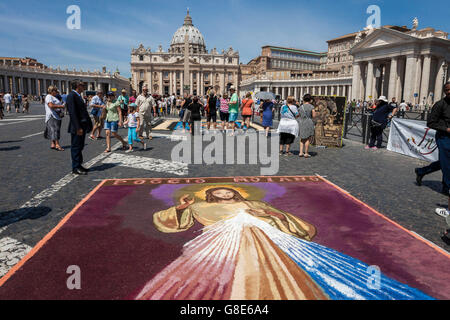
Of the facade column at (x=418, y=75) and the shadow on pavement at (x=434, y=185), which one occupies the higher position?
the facade column at (x=418, y=75)

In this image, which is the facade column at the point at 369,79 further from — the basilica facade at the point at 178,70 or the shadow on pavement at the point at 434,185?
the basilica facade at the point at 178,70

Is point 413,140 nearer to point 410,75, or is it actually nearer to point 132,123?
point 132,123

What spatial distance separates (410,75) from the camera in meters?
44.3

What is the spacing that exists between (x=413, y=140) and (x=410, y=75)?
4246 centimetres

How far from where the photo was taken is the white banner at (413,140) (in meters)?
8.20

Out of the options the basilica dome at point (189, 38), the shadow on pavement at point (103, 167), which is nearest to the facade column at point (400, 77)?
the shadow on pavement at point (103, 167)

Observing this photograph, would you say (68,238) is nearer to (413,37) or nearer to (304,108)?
(304,108)

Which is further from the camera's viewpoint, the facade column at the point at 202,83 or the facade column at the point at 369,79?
the facade column at the point at 202,83

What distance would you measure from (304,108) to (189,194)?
505 cm

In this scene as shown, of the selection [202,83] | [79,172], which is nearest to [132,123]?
[79,172]

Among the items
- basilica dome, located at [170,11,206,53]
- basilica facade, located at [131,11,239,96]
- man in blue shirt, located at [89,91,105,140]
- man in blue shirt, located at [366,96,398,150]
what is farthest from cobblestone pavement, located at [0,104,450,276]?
basilica dome, located at [170,11,206,53]

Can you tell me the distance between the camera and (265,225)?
383 cm

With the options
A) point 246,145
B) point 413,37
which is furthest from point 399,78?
point 246,145

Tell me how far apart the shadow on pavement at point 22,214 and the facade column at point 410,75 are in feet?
165
